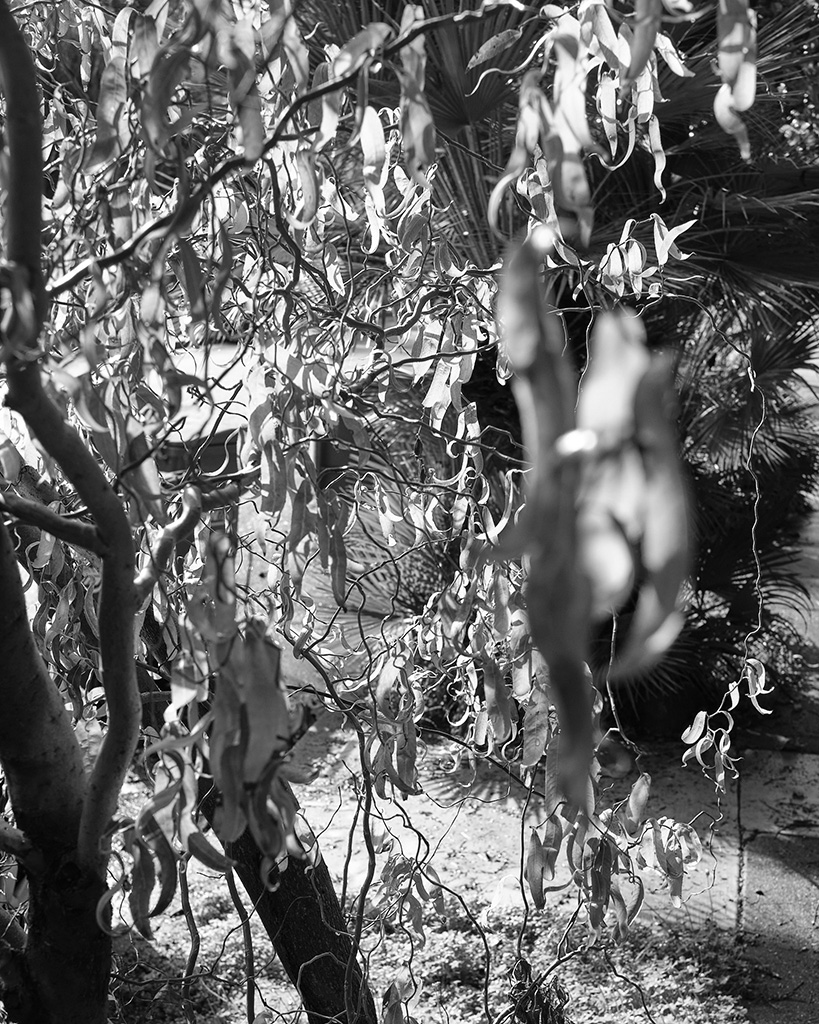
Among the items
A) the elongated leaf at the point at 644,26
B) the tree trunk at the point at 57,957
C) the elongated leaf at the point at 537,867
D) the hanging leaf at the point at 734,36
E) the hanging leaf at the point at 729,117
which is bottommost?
the tree trunk at the point at 57,957

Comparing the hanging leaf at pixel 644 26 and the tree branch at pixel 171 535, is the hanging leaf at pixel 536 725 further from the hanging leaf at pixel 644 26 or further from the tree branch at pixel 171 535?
the hanging leaf at pixel 644 26

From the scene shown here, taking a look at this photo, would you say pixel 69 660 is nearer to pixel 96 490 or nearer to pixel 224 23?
pixel 96 490

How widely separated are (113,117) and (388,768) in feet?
2.09

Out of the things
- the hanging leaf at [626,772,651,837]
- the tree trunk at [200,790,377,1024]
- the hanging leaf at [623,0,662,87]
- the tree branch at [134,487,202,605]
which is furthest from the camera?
the tree trunk at [200,790,377,1024]

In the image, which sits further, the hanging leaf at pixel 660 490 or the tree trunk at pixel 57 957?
the tree trunk at pixel 57 957

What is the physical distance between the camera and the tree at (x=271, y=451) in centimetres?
28

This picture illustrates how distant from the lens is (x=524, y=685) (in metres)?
1.00

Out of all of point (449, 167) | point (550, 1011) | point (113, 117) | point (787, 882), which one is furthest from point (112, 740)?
point (787, 882)

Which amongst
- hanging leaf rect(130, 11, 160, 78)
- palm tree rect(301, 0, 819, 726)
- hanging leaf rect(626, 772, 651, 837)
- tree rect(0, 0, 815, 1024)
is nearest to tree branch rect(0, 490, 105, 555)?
tree rect(0, 0, 815, 1024)

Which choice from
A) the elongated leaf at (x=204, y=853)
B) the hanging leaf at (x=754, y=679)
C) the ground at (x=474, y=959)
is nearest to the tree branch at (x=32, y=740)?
the elongated leaf at (x=204, y=853)

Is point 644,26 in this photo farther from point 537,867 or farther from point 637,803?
point 637,803

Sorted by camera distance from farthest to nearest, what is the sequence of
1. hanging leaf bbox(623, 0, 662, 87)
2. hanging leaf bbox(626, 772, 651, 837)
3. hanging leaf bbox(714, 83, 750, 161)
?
hanging leaf bbox(626, 772, 651, 837), hanging leaf bbox(714, 83, 750, 161), hanging leaf bbox(623, 0, 662, 87)

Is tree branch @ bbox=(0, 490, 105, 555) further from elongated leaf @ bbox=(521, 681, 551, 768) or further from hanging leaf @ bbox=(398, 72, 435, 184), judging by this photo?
elongated leaf @ bbox=(521, 681, 551, 768)

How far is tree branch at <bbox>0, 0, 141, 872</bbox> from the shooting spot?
58 centimetres
